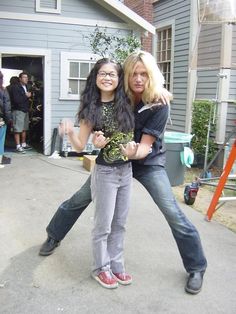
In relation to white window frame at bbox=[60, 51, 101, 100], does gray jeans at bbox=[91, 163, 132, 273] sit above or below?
below

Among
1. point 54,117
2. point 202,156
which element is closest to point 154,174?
point 202,156

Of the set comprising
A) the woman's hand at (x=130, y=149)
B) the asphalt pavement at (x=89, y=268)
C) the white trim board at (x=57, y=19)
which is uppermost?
the white trim board at (x=57, y=19)

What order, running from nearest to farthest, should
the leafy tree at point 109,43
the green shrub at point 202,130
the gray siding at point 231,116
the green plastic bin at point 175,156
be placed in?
the green plastic bin at point 175,156
the gray siding at point 231,116
the green shrub at point 202,130
the leafy tree at point 109,43

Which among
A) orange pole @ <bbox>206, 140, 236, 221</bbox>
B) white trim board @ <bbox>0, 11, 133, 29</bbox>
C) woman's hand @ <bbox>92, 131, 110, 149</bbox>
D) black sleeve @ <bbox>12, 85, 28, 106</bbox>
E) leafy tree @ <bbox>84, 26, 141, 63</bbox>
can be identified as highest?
white trim board @ <bbox>0, 11, 133, 29</bbox>

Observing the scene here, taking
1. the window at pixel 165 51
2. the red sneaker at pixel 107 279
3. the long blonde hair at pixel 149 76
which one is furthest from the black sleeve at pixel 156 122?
the window at pixel 165 51

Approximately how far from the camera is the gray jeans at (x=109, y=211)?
3369 mm

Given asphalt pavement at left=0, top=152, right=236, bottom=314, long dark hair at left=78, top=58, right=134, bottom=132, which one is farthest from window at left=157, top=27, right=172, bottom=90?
long dark hair at left=78, top=58, right=134, bottom=132

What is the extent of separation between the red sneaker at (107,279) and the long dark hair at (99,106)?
118 cm

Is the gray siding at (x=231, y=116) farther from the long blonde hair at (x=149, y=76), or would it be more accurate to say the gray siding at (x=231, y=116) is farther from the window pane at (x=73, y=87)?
the long blonde hair at (x=149, y=76)

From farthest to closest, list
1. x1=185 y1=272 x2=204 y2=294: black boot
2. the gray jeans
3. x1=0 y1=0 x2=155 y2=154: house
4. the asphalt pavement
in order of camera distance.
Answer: x1=0 y1=0 x2=155 y2=154: house < x1=185 y1=272 x2=204 y2=294: black boot < the gray jeans < the asphalt pavement

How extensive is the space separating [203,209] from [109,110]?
11.1 feet

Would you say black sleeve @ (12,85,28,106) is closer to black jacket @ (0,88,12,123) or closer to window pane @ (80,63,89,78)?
window pane @ (80,63,89,78)

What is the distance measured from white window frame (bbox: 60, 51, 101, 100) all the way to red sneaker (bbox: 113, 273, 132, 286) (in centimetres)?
765

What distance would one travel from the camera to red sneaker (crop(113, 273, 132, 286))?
358 cm
